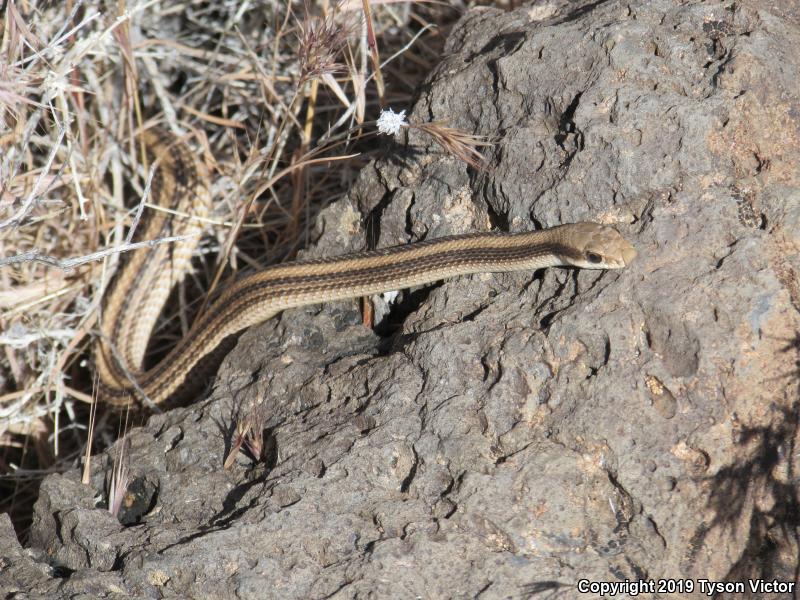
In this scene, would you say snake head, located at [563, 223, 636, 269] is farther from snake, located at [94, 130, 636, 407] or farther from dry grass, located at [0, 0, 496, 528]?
dry grass, located at [0, 0, 496, 528]

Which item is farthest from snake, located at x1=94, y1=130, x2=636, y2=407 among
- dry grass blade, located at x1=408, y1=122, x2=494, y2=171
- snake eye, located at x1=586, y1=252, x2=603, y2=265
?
dry grass blade, located at x1=408, y1=122, x2=494, y2=171

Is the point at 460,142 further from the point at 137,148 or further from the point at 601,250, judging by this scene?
the point at 137,148

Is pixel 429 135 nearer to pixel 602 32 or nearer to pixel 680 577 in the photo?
pixel 602 32

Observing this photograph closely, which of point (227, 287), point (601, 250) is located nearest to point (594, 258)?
point (601, 250)

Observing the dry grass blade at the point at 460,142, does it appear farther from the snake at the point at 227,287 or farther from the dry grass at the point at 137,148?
the dry grass at the point at 137,148

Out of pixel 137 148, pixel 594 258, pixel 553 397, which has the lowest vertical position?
pixel 553 397

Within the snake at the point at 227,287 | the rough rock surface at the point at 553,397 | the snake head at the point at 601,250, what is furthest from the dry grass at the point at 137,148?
the snake head at the point at 601,250

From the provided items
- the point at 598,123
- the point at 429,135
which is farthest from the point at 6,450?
the point at 598,123
